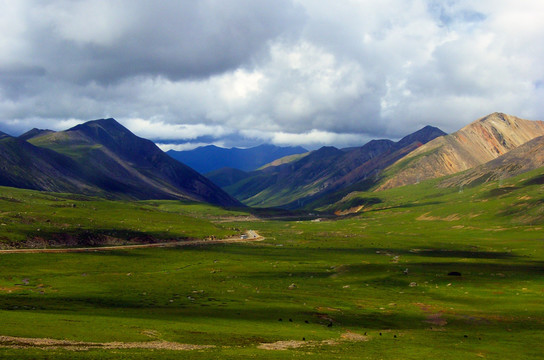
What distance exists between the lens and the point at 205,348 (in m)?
59.6

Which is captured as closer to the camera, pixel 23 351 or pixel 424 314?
pixel 23 351

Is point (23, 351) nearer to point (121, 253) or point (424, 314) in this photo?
point (424, 314)

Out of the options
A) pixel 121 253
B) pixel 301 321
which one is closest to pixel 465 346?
pixel 301 321

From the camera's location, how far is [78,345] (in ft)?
183

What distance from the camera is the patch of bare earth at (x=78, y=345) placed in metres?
52.7

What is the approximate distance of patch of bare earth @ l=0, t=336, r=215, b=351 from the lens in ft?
173

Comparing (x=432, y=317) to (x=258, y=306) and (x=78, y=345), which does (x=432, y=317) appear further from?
(x=78, y=345)

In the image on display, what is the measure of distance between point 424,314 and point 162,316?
53.0 m

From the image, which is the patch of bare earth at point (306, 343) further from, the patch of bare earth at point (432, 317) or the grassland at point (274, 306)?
the patch of bare earth at point (432, 317)

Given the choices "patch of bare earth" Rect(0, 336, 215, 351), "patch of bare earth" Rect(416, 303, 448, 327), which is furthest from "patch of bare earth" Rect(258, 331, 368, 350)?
"patch of bare earth" Rect(416, 303, 448, 327)

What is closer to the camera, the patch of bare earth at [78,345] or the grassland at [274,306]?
the patch of bare earth at [78,345]

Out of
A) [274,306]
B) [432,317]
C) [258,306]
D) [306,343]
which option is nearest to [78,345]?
[306,343]

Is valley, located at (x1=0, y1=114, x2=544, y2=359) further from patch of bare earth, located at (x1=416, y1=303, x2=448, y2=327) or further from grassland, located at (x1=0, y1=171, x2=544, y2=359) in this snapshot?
patch of bare earth, located at (x1=416, y1=303, x2=448, y2=327)

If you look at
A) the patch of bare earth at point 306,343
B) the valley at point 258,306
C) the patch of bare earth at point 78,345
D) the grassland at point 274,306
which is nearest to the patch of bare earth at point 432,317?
the grassland at point 274,306
